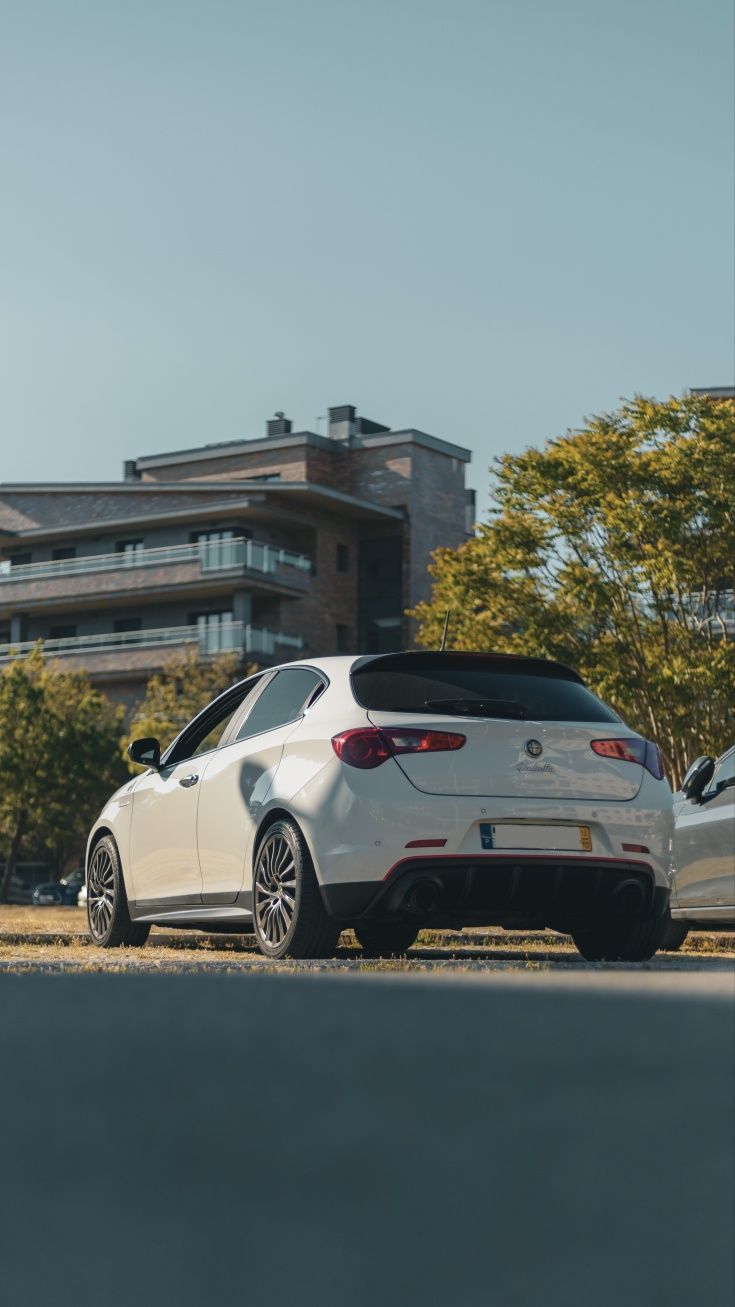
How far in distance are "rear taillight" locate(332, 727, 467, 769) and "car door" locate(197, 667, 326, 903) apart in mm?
632

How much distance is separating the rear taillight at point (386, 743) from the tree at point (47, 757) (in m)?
52.0

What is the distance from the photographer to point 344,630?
76.8 meters

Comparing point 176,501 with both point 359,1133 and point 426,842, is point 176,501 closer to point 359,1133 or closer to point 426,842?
point 426,842

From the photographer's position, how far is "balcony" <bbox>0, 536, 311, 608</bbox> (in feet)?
226

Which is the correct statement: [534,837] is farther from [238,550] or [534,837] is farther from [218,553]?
[218,553]

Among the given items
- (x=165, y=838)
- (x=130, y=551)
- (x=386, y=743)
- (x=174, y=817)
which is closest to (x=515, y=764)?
(x=386, y=743)

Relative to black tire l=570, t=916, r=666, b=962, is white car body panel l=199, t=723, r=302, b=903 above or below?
above

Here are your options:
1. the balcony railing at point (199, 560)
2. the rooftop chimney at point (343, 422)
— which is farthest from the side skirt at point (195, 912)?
the rooftop chimney at point (343, 422)

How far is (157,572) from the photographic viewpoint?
2781 inches

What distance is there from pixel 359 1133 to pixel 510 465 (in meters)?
27.3

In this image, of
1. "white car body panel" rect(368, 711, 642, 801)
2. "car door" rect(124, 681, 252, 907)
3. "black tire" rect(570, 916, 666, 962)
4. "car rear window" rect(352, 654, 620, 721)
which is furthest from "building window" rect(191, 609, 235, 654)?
"white car body panel" rect(368, 711, 642, 801)

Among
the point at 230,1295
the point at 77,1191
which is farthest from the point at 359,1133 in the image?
the point at 230,1295

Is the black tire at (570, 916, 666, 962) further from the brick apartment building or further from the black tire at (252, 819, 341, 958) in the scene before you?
the brick apartment building

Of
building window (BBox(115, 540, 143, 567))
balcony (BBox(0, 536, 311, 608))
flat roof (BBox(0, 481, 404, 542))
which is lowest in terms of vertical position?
balcony (BBox(0, 536, 311, 608))
